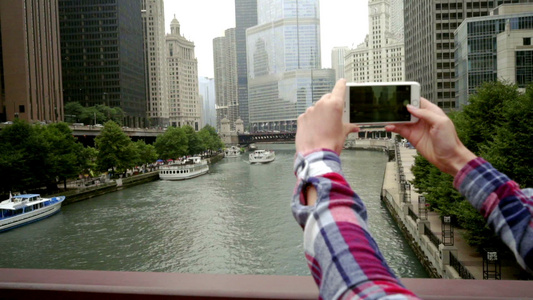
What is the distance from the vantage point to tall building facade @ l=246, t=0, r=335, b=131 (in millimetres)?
114562

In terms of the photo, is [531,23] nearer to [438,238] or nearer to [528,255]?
[438,238]

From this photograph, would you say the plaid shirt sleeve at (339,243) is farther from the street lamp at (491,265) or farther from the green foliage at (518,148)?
the green foliage at (518,148)

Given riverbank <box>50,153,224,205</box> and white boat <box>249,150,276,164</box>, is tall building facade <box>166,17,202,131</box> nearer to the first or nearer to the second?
white boat <box>249,150,276,164</box>

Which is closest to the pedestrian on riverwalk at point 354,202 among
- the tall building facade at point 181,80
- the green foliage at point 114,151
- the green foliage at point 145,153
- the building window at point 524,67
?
the green foliage at point 114,151

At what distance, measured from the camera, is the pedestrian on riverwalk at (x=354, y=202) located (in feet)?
3.22

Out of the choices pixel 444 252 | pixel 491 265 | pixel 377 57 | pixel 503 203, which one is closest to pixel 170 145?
pixel 444 252

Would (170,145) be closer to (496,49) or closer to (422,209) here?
(496,49)

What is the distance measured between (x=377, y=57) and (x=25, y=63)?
9371 centimetres

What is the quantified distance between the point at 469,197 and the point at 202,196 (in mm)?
36375

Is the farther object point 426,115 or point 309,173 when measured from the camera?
point 426,115

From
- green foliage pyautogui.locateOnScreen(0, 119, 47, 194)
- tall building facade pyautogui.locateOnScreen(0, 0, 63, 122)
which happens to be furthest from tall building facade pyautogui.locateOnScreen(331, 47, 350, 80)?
green foliage pyautogui.locateOnScreen(0, 119, 47, 194)

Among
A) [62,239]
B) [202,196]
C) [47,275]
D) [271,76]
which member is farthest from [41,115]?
[271,76]

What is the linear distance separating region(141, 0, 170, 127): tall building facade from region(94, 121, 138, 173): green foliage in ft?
318

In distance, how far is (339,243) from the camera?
3.33 ft
